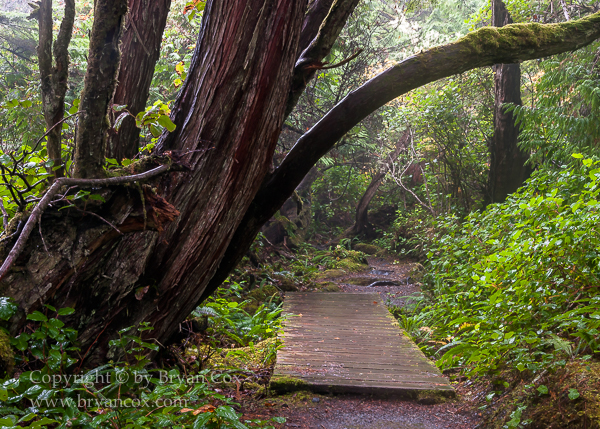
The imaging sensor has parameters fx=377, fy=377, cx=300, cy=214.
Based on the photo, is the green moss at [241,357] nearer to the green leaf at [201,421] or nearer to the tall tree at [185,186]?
the tall tree at [185,186]

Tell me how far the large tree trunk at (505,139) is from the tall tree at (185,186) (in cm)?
625

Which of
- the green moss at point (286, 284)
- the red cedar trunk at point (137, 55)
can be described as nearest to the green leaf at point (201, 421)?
the red cedar trunk at point (137, 55)

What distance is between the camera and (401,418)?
3.03m

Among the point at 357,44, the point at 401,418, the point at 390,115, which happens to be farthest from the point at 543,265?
the point at 390,115

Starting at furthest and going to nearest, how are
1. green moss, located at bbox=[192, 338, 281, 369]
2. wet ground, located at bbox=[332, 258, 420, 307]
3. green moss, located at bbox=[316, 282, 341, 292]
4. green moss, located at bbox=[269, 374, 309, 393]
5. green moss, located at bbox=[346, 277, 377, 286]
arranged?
green moss, located at bbox=[346, 277, 377, 286]
green moss, located at bbox=[316, 282, 341, 292]
wet ground, located at bbox=[332, 258, 420, 307]
green moss, located at bbox=[192, 338, 281, 369]
green moss, located at bbox=[269, 374, 309, 393]

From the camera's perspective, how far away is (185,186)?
2.65 meters

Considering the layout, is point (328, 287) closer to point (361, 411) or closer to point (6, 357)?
point (361, 411)

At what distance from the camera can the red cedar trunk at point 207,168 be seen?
243 cm

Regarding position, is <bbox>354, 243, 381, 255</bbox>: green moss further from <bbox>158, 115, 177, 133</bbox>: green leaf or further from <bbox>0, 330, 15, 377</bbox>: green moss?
<bbox>0, 330, 15, 377</bbox>: green moss

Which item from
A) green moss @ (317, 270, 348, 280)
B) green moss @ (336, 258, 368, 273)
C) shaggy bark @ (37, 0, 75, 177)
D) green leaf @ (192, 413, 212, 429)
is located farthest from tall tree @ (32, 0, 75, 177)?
green moss @ (336, 258, 368, 273)

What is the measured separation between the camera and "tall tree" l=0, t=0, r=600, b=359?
6.70ft

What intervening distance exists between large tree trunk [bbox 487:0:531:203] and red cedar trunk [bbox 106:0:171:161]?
780cm

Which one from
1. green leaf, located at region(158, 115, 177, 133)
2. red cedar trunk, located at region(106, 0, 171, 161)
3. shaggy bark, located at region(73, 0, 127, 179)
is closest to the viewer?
shaggy bark, located at region(73, 0, 127, 179)

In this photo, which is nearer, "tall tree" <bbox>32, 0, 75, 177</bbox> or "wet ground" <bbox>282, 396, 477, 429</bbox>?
"tall tree" <bbox>32, 0, 75, 177</bbox>
